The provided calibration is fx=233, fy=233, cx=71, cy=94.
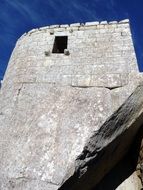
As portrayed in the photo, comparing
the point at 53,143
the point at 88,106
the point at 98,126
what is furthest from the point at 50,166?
the point at 88,106

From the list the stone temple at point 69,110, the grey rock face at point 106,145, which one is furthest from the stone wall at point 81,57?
the grey rock face at point 106,145

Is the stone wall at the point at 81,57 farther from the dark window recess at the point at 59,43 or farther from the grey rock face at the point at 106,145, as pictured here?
the grey rock face at the point at 106,145

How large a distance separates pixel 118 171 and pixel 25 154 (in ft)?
5.76

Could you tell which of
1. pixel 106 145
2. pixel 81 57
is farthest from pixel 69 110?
pixel 81 57

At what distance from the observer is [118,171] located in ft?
13.8

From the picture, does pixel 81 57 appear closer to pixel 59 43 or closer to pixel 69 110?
pixel 59 43

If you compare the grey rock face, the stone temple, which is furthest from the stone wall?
the grey rock face

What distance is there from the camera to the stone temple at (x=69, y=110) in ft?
11.0

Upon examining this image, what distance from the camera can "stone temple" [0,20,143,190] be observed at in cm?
335

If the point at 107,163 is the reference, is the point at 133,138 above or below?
above

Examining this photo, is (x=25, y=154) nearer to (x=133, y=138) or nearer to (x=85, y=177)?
(x=85, y=177)

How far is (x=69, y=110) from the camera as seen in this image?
3.95 meters

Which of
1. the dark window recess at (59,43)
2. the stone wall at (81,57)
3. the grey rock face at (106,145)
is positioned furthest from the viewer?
the dark window recess at (59,43)

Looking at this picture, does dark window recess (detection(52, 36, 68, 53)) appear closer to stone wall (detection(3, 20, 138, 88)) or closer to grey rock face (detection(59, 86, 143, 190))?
stone wall (detection(3, 20, 138, 88))
